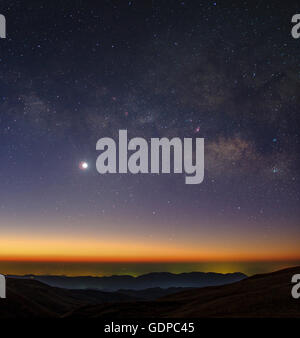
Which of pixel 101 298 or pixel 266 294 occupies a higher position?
pixel 266 294

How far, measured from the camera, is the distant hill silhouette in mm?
26719

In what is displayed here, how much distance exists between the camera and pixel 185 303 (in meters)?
44.0

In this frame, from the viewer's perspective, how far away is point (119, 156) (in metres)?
17.8

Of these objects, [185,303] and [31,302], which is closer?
[185,303]

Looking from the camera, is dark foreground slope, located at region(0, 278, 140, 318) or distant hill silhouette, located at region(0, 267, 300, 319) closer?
distant hill silhouette, located at region(0, 267, 300, 319)

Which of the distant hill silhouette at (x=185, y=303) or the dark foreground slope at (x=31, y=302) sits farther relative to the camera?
the dark foreground slope at (x=31, y=302)

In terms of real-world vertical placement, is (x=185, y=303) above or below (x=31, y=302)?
above

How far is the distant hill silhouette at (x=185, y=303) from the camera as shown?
26.7 m

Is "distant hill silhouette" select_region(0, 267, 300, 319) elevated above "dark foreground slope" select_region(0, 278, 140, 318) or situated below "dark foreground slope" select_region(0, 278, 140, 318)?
above
